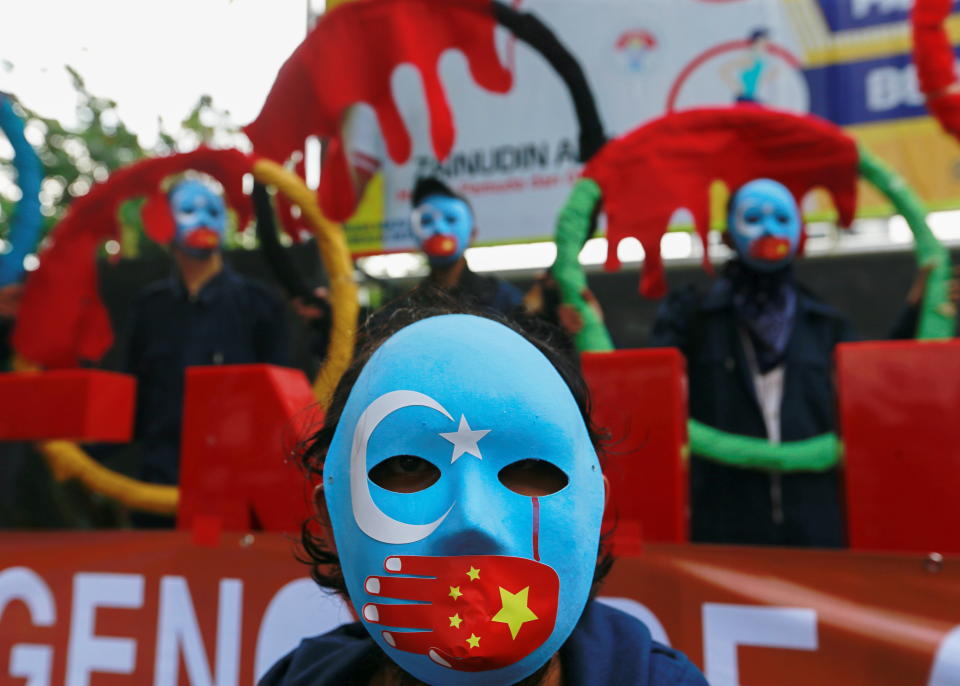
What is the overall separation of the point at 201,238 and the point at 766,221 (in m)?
1.98

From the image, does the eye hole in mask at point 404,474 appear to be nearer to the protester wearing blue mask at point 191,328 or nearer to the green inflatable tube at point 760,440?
the green inflatable tube at point 760,440

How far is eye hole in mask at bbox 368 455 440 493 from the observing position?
3.41 feet

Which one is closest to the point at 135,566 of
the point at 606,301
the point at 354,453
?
the point at 354,453

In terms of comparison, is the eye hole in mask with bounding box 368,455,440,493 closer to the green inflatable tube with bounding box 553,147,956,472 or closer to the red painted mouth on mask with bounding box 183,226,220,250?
the green inflatable tube with bounding box 553,147,956,472

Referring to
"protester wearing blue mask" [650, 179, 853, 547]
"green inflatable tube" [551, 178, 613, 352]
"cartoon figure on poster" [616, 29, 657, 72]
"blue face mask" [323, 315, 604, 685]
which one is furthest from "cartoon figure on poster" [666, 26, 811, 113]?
"blue face mask" [323, 315, 604, 685]

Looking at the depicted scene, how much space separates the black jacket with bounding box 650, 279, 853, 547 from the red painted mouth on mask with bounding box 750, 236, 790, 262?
21 cm

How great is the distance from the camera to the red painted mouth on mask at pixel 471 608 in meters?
0.93

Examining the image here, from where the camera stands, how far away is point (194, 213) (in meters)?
3.25

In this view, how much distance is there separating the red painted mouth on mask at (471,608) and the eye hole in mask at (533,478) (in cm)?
10

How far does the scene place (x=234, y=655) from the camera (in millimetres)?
1907

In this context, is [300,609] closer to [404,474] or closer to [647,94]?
[404,474]

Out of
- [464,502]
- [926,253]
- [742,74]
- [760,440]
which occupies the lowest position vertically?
[760,440]

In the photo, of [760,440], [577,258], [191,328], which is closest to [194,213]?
[191,328]

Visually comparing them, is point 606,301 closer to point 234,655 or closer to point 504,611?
point 234,655
